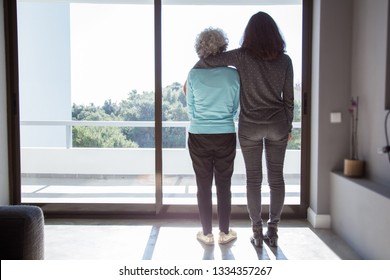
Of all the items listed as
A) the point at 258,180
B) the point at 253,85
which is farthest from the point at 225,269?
the point at 253,85

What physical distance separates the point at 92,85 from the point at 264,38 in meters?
1.61

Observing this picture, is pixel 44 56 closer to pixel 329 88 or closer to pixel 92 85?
pixel 92 85

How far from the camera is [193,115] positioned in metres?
2.23

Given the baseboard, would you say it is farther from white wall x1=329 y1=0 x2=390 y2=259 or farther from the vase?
the vase

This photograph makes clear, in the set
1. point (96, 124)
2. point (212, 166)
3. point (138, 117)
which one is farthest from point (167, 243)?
A: point (96, 124)

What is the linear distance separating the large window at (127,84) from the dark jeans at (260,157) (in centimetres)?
70

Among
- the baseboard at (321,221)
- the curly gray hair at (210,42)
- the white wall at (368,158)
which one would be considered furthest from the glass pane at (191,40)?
the curly gray hair at (210,42)

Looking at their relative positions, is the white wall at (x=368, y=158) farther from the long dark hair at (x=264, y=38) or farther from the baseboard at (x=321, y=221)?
the long dark hair at (x=264, y=38)

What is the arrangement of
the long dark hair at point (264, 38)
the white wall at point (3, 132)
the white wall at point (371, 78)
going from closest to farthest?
1. the long dark hair at point (264, 38)
2. the white wall at point (371, 78)
3. the white wall at point (3, 132)

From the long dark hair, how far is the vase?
0.94 m

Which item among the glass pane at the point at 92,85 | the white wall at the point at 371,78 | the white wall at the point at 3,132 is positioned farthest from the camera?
the glass pane at the point at 92,85

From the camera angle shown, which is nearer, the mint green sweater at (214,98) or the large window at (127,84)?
the mint green sweater at (214,98)

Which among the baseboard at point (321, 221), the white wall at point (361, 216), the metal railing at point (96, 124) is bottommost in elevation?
the baseboard at point (321, 221)

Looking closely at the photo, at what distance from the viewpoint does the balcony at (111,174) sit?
10.1ft
